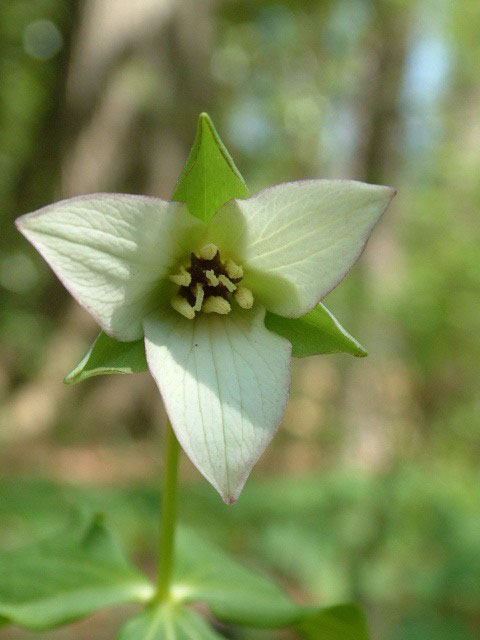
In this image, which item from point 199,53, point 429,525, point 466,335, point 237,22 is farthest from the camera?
point 237,22

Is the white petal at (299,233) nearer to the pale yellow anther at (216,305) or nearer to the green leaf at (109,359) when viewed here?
the pale yellow anther at (216,305)

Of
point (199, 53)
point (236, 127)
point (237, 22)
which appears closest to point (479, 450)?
point (199, 53)

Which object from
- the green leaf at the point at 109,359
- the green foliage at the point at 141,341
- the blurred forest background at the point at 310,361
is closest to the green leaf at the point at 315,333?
the green foliage at the point at 141,341

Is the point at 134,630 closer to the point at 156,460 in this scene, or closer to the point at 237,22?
the point at 156,460

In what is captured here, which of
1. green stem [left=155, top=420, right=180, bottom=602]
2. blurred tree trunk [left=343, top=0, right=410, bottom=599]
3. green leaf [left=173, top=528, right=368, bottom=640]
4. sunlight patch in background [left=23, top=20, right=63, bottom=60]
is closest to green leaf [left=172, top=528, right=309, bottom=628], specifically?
green leaf [left=173, top=528, right=368, bottom=640]

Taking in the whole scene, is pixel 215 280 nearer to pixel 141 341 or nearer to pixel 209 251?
pixel 209 251

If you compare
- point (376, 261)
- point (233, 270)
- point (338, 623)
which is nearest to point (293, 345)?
point (233, 270)
